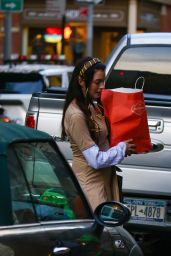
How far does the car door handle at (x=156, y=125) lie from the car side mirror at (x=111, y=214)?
9.18 feet

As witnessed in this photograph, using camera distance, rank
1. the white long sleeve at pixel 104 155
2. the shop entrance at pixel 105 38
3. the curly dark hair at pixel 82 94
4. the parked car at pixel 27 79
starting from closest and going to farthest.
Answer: the white long sleeve at pixel 104 155 < the curly dark hair at pixel 82 94 < the parked car at pixel 27 79 < the shop entrance at pixel 105 38

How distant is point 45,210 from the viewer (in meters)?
4.81

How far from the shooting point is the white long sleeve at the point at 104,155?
20.1ft

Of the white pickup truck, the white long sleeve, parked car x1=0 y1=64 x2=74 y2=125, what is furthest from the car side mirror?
parked car x1=0 y1=64 x2=74 y2=125

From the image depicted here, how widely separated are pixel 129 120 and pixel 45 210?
1.58 metres

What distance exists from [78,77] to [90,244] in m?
1.82

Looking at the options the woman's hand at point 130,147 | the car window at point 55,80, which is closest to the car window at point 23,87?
the car window at point 55,80

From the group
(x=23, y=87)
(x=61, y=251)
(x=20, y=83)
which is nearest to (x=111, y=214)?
(x=61, y=251)

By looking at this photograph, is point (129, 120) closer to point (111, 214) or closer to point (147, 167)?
point (111, 214)

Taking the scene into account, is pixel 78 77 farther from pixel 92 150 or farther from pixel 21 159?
pixel 21 159

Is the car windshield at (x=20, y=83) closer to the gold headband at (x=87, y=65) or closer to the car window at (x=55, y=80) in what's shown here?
the car window at (x=55, y=80)

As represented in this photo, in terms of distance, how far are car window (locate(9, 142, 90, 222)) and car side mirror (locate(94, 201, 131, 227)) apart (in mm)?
114

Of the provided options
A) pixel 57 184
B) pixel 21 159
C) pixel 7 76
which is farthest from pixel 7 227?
pixel 7 76

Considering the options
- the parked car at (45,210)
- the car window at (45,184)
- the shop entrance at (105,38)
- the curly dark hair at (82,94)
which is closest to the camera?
the parked car at (45,210)
